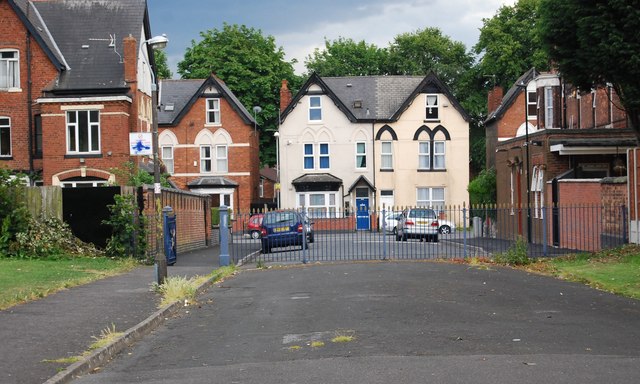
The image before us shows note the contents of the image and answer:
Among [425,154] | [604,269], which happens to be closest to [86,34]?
[425,154]

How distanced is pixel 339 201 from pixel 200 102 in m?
11.7

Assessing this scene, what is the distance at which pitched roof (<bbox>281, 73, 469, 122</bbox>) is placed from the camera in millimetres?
59781

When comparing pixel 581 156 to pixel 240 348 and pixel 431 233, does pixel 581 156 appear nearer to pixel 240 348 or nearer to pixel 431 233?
pixel 431 233

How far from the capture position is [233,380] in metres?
9.09

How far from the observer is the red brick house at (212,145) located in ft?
196

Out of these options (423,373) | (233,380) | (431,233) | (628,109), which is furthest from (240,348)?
(431,233)

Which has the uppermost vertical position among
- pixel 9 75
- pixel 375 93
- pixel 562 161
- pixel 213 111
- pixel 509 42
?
pixel 509 42

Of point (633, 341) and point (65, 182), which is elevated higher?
point (65, 182)

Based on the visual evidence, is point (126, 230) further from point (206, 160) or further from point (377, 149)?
point (377, 149)

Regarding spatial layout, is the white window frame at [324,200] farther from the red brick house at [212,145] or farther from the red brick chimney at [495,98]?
the red brick chimney at [495,98]

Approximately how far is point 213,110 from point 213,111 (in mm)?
68

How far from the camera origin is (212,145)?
5997cm

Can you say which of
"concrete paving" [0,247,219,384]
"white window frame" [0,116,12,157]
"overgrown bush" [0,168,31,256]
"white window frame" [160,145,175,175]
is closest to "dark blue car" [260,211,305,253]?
"overgrown bush" [0,168,31,256]

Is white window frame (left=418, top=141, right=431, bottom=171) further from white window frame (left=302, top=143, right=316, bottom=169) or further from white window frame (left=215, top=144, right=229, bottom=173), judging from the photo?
white window frame (left=215, top=144, right=229, bottom=173)
